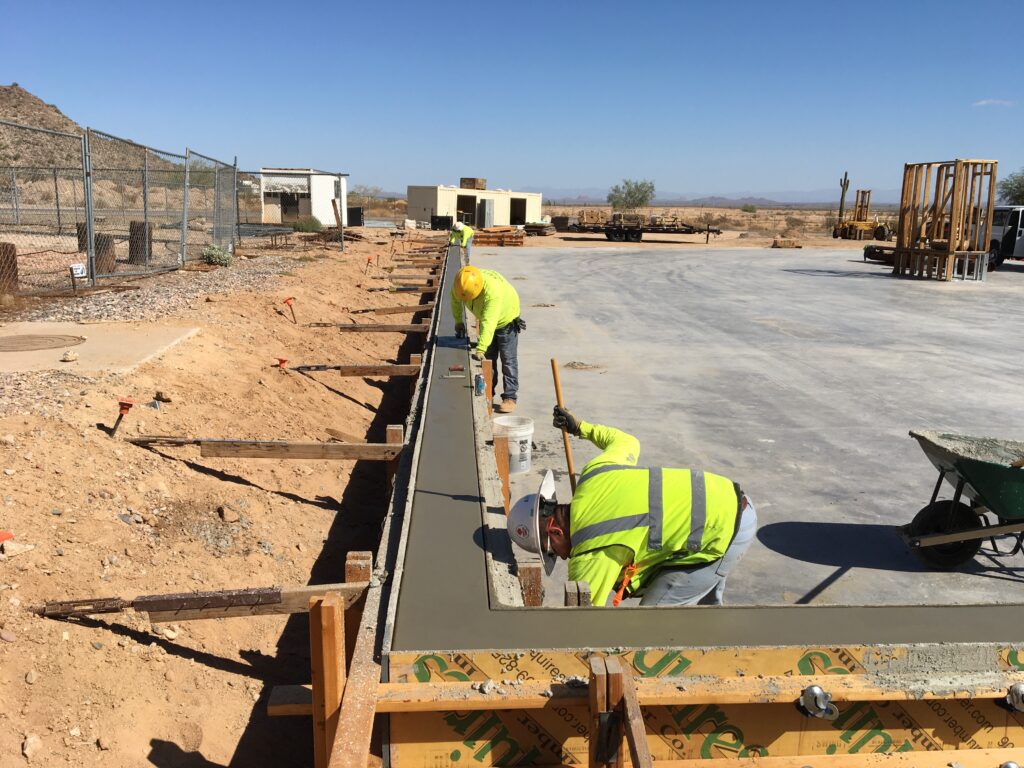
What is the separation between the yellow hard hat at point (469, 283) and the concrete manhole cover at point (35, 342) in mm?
3800

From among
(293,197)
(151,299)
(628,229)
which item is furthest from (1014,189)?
(151,299)

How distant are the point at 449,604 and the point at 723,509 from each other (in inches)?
51.4

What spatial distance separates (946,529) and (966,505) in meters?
0.21

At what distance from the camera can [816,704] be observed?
2729 mm

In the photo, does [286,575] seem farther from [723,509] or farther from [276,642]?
[723,509]

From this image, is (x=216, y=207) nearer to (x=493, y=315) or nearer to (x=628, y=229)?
(x=493, y=315)

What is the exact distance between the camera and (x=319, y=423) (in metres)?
8.17

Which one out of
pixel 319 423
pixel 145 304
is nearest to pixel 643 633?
pixel 319 423

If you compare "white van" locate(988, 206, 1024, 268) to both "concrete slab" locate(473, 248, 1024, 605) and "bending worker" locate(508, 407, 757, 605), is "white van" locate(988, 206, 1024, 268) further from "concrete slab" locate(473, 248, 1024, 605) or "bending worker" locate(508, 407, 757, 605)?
"bending worker" locate(508, 407, 757, 605)

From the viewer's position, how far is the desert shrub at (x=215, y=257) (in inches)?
645

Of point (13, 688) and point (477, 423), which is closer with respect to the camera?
point (13, 688)

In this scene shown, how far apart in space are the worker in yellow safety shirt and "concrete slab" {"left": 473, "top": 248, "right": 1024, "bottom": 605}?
563 millimetres

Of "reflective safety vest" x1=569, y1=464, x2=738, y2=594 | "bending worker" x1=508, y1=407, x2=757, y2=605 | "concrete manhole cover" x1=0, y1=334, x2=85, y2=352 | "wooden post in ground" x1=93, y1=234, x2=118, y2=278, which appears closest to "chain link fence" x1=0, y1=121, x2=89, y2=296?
"wooden post in ground" x1=93, y1=234, x2=118, y2=278

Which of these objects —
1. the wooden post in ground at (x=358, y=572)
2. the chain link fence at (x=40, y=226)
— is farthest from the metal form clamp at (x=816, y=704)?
the chain link fence at (x=40, y=226)
